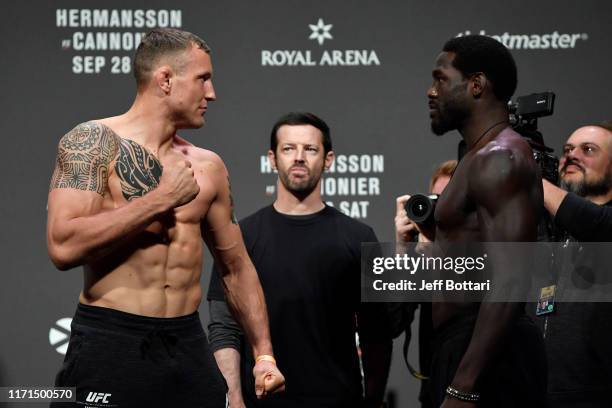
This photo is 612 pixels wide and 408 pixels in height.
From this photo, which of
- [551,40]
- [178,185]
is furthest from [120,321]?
[551,40]

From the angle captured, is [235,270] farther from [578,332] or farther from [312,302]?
[578,332]

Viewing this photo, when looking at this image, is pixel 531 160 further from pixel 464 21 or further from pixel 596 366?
pixel 464 21

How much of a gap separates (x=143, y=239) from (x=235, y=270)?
1.31ft

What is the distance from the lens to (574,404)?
9.73 feet

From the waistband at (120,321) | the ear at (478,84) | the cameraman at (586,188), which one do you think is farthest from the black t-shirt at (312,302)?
the ear at (478,84)

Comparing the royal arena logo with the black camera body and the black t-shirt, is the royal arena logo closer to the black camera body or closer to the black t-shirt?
the black t-shirt

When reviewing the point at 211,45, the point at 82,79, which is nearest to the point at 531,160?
the point at 211,45

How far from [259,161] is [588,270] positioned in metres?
1.50

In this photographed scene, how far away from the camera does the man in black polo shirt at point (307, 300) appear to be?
9.50 ft

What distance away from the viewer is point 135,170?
2.13 m

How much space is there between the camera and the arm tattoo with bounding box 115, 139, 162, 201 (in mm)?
2113

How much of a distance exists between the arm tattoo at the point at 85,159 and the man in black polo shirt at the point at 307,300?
40.7 inches

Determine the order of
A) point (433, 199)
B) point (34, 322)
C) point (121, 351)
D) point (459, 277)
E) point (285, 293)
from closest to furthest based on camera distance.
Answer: point (121, 351)
point (459, 277)
point (433, 199)
point (285, 293)
point (34, 322)

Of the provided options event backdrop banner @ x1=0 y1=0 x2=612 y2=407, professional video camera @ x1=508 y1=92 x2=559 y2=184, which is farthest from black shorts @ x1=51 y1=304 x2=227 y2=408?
event backdrop banner @ x1=0 y1=0 x2=612 y2=407
